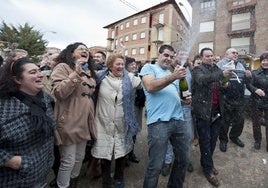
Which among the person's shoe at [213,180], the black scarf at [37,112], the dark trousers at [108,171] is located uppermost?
the black scarf at [37,112]

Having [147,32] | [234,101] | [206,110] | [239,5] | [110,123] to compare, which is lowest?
[110,123]

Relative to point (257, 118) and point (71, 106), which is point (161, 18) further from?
point (71, 106)

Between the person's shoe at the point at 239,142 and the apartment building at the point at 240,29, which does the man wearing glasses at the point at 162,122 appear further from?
the apartment building at the point at 240,29

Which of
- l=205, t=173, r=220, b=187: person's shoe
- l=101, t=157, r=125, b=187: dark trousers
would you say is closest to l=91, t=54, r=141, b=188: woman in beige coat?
l=101, t=157, r=125, b=187: dark trousers

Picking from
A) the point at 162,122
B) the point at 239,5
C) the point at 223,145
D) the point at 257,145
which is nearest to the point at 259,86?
the point at 257,145

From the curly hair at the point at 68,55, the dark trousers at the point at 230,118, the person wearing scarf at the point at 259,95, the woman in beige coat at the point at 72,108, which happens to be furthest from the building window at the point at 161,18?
the woman in beige coat at the point at 72,108

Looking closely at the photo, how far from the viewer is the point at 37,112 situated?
6.64 ft

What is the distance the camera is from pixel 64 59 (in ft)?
9.41

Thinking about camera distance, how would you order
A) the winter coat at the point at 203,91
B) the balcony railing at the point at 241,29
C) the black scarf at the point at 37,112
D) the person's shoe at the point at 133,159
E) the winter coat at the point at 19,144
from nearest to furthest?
the winter coat at the point at 19,144 < the black scarf at the point at 37,112 < the winter coat at the point at 203,91 < the person's shoe at the point at 133,159 < the balcony railing at the point at 241,29

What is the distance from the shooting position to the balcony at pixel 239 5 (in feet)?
78.9

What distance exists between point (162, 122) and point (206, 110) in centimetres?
108

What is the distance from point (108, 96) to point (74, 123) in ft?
1.86

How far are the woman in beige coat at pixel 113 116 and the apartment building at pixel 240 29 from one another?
21.4 m

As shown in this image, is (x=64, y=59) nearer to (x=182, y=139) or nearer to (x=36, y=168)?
(x=36, y=168)
